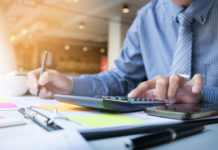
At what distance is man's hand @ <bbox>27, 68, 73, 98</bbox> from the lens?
821mm

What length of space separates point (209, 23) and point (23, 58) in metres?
12.2

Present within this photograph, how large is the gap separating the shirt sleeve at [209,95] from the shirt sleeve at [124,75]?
505 mm

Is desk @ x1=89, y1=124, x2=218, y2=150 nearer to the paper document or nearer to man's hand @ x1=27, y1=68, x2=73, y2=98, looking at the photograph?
the paper document

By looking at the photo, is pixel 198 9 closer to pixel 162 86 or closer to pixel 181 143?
pixel 162 86

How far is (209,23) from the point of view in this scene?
88 centimetres

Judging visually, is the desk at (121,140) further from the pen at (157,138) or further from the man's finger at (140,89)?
the man's finger at (140,89)

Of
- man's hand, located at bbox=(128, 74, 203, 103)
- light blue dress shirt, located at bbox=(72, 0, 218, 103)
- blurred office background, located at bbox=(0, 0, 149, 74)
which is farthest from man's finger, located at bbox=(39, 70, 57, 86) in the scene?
blurred office background, located at bbox=(0, 0, 149, 74)

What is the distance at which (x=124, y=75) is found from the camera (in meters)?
1.13

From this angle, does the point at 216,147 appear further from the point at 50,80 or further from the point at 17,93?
the point at 17,93

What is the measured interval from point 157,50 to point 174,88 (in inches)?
22.5

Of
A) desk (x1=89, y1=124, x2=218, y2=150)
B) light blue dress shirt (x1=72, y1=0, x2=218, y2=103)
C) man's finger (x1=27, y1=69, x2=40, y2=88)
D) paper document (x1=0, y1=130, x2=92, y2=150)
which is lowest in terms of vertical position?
desk (x1=89, y1=124, x2=218, y2=150)

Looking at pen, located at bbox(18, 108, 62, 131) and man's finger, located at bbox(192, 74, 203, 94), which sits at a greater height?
man's finger, located at bbox(192, 74, 203, 94)

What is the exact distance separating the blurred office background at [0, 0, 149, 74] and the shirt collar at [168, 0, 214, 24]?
1933 mm

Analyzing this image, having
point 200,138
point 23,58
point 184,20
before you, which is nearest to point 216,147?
point 200,138
